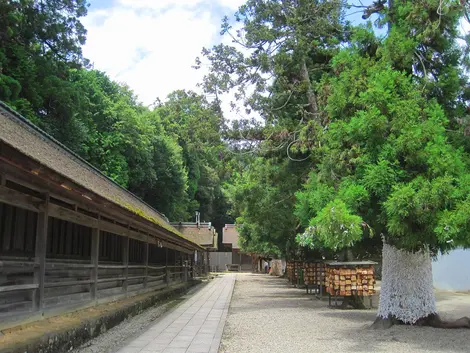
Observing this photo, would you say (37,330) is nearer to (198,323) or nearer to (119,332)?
(119,332)

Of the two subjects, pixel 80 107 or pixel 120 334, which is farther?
pixel 80 107

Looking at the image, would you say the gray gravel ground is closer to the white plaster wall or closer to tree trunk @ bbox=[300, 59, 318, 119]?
tree trunk @ bbox=[300, 59, 318, 119]

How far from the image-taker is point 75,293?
9.56 m

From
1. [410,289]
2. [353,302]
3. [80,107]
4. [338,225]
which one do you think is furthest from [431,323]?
[80,107]

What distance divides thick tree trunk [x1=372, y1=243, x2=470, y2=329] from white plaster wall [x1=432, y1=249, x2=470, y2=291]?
46.6 feet

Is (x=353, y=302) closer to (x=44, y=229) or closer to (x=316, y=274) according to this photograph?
(x=316, y=274)

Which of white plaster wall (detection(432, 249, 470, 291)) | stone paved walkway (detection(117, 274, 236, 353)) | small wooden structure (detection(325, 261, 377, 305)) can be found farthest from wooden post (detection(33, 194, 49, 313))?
white plaster wall (detection(432, 249, 470, 291))

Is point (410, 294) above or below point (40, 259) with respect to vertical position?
below

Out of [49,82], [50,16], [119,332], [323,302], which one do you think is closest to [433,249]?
[119,332]

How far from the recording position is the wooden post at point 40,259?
7359 millimetres

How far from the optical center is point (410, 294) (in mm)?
9812

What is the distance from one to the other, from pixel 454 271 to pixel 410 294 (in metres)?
16.6

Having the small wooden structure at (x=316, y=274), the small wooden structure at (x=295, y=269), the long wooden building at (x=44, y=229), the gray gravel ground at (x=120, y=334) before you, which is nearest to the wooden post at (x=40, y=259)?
the long wooden building at (x=44, y=229)

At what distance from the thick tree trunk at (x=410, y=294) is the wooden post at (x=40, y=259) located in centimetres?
705
